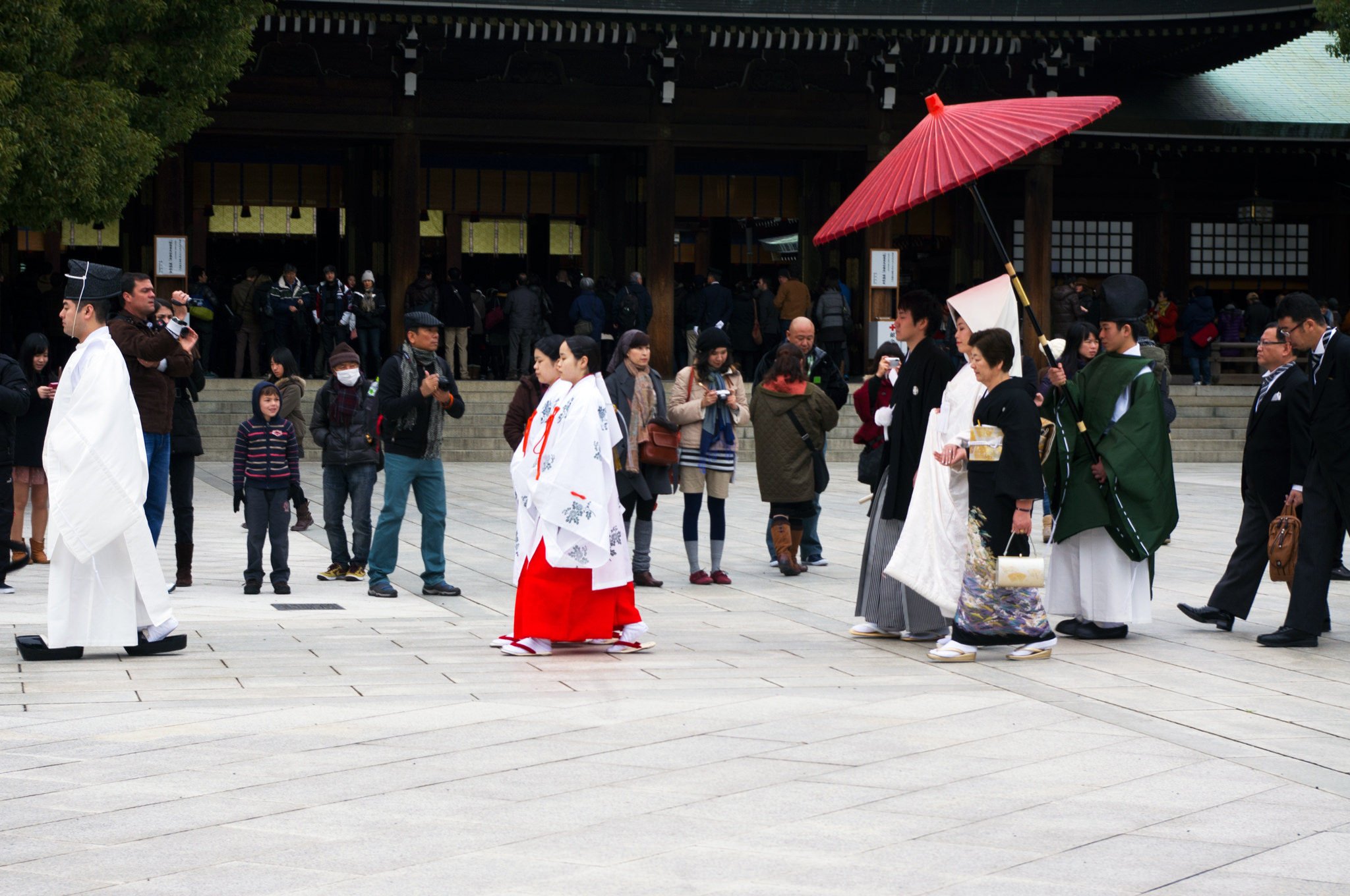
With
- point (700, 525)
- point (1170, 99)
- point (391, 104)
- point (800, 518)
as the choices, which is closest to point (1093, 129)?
point (1170, 99)

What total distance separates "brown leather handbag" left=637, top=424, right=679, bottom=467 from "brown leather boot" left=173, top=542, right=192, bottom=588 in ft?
8.71

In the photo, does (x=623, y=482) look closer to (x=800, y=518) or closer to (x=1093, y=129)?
(x=800, y=518)

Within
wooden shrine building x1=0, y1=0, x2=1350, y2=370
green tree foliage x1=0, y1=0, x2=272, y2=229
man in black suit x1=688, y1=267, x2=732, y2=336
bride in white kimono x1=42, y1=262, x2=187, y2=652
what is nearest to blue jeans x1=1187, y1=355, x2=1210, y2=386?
wooden shrine building x1=0, y1=0, x2=1350, y2=370

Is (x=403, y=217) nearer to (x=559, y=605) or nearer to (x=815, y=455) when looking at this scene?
(x=815, y=455)

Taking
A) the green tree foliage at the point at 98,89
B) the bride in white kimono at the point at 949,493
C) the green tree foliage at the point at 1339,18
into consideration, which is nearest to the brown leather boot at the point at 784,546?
the bride in white kimono at the point at 949,493

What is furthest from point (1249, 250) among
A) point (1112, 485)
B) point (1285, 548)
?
point (1112, 485)

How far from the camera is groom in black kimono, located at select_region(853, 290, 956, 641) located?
6930mm

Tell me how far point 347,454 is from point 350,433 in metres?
0.13

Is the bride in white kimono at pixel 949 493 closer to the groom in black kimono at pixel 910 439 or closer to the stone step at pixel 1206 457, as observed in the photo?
the groom in black kimono at pixel 910 439

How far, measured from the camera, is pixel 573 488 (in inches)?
258

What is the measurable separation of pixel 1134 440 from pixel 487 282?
16.8 meters

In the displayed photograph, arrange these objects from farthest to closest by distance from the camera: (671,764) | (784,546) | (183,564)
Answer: (784,546), (183,564), (671,764)

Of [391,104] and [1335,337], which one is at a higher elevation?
[391,104]

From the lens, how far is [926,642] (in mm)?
7027
